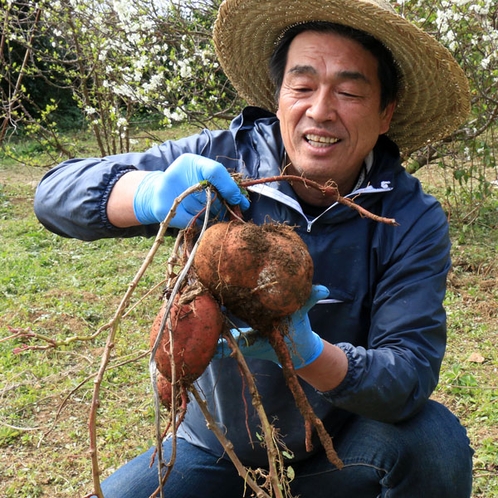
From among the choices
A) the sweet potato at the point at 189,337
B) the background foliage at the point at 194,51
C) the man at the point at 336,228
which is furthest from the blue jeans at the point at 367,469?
the background foliage at the point at 194,51

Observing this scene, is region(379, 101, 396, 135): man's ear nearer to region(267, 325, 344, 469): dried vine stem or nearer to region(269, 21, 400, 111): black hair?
region(269, 21, 400, 111): black hair

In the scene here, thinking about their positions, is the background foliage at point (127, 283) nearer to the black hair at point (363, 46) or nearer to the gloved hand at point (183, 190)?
the gloved hand at point (183, 190)

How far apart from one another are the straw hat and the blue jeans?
0.97m

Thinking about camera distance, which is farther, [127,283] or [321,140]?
[127,283]

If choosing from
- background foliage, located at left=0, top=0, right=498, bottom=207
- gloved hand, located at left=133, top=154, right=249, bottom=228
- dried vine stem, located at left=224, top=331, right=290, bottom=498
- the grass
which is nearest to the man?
gloved hand, located at left=133, top=154, right=249, bottom=228

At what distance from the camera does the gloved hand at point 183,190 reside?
1.48m

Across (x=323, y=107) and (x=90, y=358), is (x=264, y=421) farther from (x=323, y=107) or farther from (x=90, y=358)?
(x=90, y=358)

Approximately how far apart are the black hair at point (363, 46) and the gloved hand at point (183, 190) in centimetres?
46

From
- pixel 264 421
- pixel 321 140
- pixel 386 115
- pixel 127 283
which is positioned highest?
pixel 386 115

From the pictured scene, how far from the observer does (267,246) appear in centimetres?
136

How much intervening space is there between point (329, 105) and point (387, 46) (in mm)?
270

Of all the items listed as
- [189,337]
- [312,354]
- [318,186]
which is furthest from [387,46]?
[189,337]

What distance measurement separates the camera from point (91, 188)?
1.62 metres

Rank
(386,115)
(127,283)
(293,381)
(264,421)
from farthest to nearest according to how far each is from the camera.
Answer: (127,283) < (386,115) < (293,381) < (264,421)
